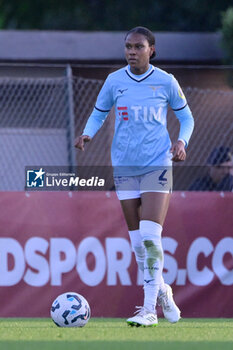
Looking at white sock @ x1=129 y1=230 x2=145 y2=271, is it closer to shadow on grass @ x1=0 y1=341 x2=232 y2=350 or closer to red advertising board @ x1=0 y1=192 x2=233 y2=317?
shadow on grass @ x1=0 y1=341 x2=232 y2=350

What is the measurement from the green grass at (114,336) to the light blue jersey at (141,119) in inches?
49.6

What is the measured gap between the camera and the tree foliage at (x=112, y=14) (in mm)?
27219

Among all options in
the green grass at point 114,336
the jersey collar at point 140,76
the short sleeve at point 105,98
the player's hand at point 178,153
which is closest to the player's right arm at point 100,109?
the short sleeve at point 105,98

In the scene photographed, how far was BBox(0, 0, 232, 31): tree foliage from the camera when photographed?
27.2 m

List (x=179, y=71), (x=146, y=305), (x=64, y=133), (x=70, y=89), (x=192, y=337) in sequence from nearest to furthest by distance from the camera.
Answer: (x=192, y=337) → (x=146, y=305) → (x=70, y=89) → (x=64, y=133) → (x=179, y=71)

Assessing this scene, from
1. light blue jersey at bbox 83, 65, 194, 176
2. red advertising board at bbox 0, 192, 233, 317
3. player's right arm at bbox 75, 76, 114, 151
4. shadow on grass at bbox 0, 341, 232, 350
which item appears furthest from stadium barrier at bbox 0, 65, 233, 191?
shadow on grass at bbox 0, 341, 232, 350

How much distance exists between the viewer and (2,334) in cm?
737

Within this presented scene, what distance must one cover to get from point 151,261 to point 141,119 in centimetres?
109

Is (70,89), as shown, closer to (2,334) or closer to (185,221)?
(185,221)

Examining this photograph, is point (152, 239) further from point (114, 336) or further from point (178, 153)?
point (114, 336)

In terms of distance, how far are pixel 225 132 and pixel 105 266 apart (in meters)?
2.94

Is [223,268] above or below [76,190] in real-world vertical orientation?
below

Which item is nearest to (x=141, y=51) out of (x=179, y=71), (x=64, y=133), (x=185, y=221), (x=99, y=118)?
(x=99, y=118)

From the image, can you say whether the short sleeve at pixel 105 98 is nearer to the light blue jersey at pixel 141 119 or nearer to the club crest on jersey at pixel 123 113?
the light blue jersey at pixel 141 119
